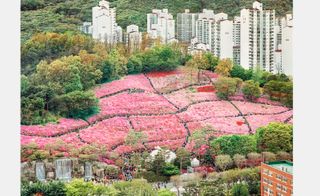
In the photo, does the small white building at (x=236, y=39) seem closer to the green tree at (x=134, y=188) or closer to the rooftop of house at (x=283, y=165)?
the rooftop of house at (x=283, y=165)

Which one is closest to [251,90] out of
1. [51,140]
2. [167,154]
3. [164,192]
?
[167,154]

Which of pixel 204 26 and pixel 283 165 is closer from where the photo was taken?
pixel 283 165

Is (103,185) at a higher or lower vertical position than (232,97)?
lower

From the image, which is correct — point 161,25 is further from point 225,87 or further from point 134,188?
point 134,188

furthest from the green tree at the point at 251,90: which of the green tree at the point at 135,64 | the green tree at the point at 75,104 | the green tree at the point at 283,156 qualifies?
the green tree at the point at 75,104

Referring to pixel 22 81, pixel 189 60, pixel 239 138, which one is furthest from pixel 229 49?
pixel 22 81

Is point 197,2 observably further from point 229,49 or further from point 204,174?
point 204,174

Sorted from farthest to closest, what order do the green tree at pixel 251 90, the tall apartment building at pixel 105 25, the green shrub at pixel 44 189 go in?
the green tree at pixel 251 90 < the tall apartment building at pixel 105 25 < the green shrub at pixel 44 189
